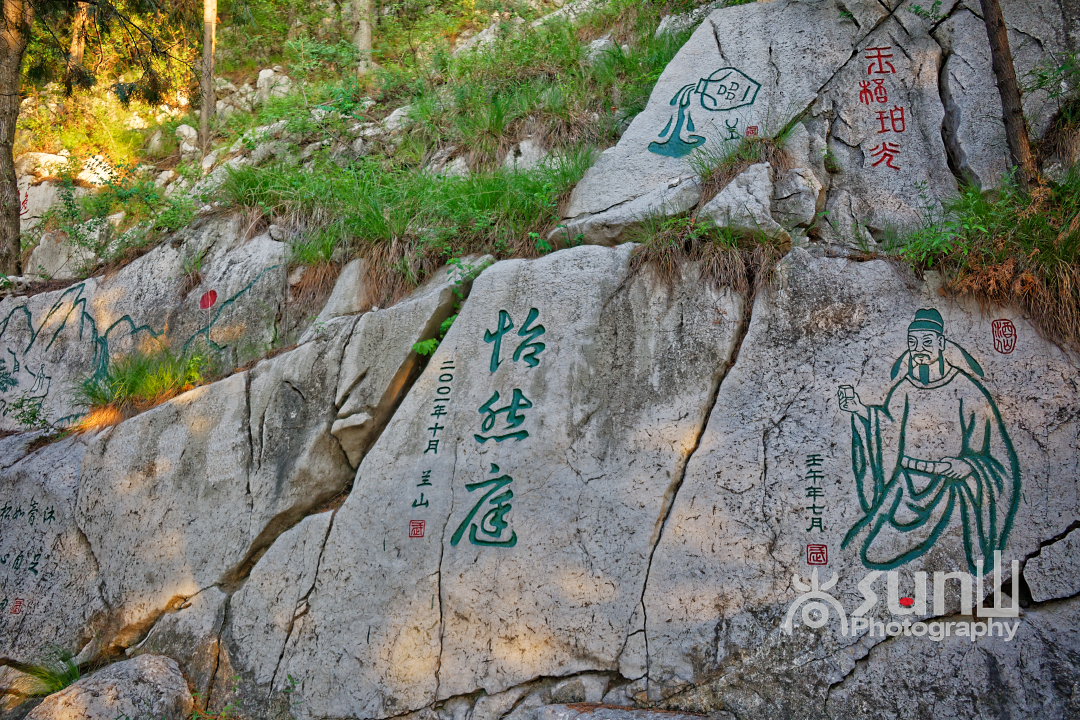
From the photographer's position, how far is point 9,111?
784 cm

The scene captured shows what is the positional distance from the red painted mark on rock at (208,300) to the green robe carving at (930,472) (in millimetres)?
5017

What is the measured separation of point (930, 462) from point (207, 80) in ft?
30.0

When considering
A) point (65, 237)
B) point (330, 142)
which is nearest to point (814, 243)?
point (330, 142)

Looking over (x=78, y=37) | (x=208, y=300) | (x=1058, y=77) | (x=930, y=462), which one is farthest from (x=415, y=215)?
(x=78, y=37)

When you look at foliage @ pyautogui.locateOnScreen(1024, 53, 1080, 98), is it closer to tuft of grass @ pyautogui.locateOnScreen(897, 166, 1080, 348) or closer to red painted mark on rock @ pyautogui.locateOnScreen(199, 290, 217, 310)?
tuft of grass @ pyautogui.locateOnScreen(897, 166, 1080, 348)

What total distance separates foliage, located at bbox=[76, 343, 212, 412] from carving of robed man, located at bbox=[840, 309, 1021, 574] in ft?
15.4

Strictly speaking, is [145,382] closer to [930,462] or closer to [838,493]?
[838,493]

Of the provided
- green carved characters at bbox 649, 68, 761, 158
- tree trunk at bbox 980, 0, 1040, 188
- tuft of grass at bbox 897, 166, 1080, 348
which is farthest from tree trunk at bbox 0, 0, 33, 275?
tree trunk at bbox 980, 0, 1040, 188

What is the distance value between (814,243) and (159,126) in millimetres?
8707

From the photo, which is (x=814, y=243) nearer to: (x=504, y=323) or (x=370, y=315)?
(x=504, y=323)

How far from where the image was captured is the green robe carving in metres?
3.98

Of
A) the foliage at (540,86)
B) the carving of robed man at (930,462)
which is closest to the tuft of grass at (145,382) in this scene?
the foliage at (540,86)

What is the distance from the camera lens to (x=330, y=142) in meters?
8.02

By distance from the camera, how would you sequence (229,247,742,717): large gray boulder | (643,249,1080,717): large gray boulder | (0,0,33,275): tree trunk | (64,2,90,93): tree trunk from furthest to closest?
1. (64,2,90,93): tree trunk
2. (0,0,33,275): tree trunk
3. (229,247,742,717): large gray boulder
4. (643,249,1080,717): large gray boulder
